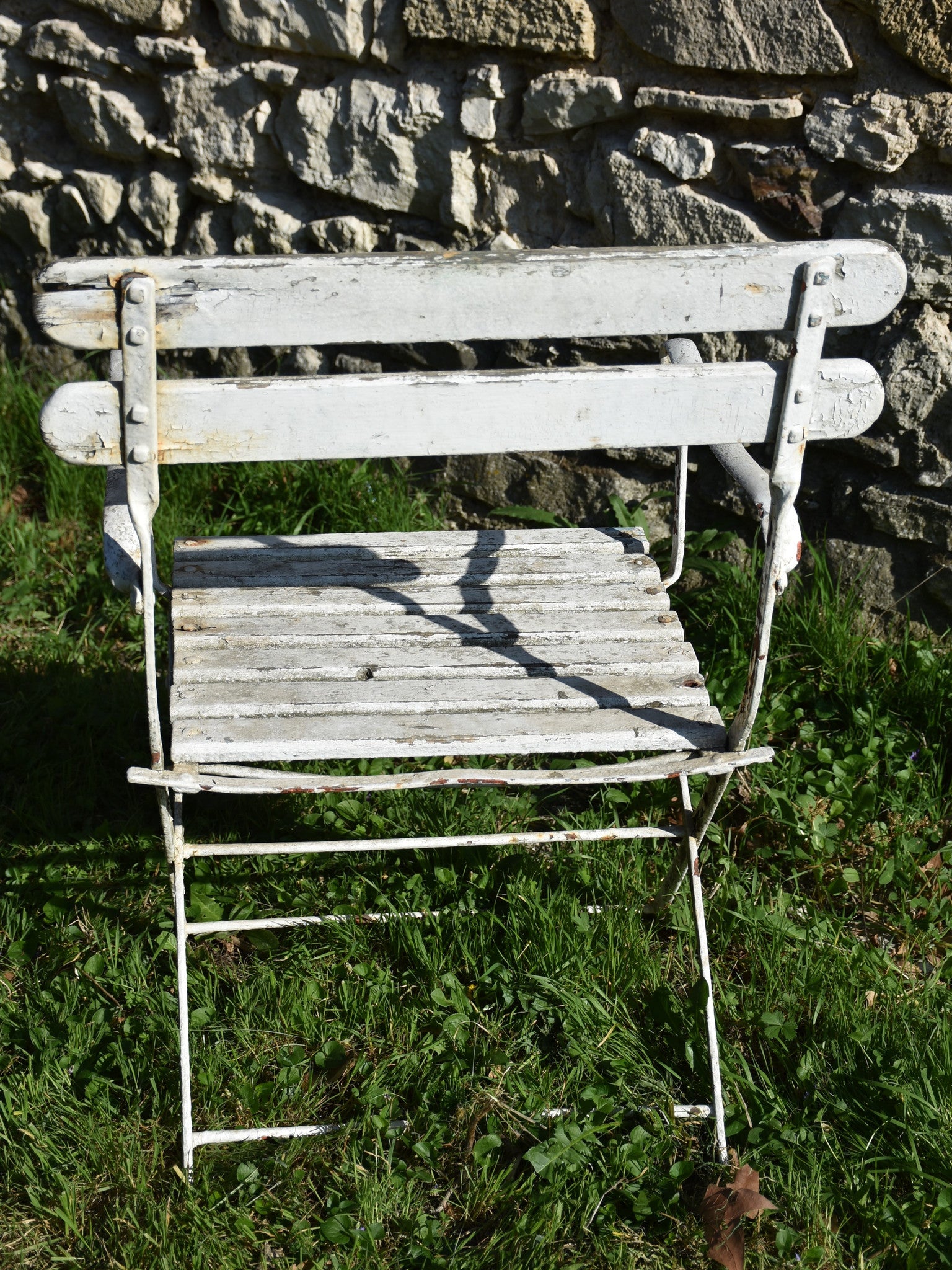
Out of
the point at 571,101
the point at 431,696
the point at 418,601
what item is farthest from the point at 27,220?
the point at 431,696

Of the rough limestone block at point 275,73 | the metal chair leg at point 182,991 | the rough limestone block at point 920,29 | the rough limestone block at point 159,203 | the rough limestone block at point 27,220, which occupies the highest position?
the rough limestone block at point 920,29

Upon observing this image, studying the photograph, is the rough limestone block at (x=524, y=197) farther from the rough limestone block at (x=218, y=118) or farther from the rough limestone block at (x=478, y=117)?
the rough limestone block at (x=218, y=118)

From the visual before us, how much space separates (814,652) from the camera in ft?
9.43

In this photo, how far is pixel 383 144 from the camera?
3.07 meters

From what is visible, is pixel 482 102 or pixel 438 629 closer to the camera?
pixel 438 629

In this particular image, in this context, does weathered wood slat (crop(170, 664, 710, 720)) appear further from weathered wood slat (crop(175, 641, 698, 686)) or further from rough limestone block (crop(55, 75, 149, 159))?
rough limestone block (crop(55, 75, 149, 159))

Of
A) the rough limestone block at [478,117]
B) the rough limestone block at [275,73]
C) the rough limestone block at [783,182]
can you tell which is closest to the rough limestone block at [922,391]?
the rough limestone block at [783,182]

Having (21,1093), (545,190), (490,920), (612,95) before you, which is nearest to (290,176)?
(545,190)

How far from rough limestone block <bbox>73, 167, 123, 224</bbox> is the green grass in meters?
1.29

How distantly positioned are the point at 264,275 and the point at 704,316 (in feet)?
1.77

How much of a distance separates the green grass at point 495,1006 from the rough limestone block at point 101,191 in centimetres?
129

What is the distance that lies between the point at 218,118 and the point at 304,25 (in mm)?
356

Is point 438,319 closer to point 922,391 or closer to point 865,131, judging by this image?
point 865,131

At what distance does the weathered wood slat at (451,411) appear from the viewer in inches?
60.3
